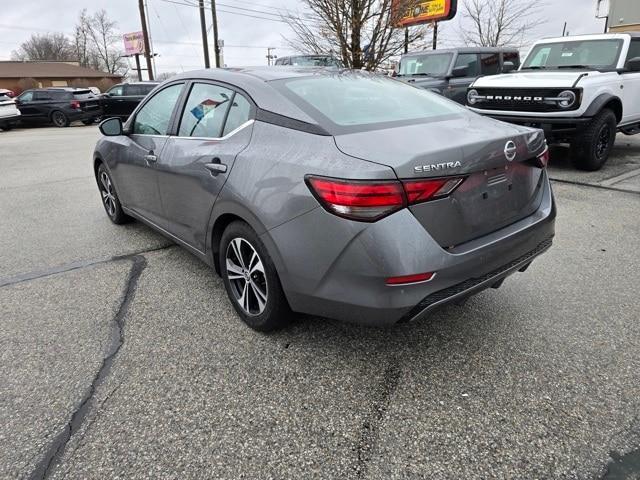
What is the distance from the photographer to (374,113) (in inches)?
111

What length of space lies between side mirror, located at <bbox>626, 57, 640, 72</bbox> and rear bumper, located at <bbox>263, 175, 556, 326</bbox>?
6462 mm

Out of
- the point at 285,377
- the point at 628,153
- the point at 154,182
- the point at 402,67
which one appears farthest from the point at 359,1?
the point at 285,377

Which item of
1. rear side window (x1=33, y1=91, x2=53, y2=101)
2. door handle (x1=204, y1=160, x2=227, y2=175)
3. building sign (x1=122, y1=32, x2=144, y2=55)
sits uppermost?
building sign (x1=122, y1=32, x2=144, y2=55)

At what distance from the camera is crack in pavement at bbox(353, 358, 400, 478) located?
6.58 ft

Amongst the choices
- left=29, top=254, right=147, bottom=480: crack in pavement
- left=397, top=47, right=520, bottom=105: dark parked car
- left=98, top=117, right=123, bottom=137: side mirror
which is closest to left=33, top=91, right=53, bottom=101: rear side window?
left=397, top=47, right=520, bottom=105: dark parked car

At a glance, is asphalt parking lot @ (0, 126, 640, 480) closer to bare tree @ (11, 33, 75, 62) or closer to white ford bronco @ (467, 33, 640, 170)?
white ford bronco @ (467, 33, 640, 170)

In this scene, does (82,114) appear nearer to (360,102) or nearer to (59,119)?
(59,119)

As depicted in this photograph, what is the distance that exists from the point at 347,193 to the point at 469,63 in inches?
418

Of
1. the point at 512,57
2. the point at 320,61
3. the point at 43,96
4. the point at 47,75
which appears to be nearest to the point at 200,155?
the point at 320,61

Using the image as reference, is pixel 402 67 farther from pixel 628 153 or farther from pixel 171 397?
pixel 171 397

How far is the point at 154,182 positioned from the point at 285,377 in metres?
2.04

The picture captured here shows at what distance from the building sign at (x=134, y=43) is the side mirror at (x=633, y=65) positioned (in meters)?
45.4

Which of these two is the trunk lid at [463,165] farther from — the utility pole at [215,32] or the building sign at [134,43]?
the building sign at [134,43]

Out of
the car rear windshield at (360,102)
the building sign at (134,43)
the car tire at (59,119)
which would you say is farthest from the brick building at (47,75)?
the car rear windshield at (360,102)
